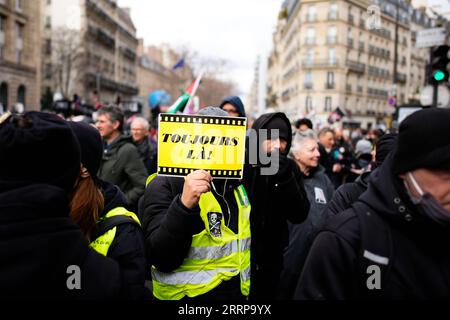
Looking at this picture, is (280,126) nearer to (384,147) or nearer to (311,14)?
(384,147)

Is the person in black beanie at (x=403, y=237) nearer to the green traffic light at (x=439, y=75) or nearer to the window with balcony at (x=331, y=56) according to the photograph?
the green traffic light at (x=439, y=75)

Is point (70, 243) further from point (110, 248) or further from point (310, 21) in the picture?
point (310, 21)

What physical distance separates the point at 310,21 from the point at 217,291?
62.0 meters

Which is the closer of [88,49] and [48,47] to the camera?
[88,49]

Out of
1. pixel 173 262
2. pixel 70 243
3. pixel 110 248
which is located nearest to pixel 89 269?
pixel 70 243

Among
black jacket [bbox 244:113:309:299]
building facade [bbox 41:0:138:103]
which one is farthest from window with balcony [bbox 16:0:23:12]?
black jacket [bbox 244:113:309:299]

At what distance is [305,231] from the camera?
14.3 ft

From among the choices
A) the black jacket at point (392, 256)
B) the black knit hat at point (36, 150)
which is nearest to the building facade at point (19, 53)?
the black knit hat at point (36, 150)

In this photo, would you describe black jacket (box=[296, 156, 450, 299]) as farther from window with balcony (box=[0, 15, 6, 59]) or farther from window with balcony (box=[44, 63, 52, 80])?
window with balcony (box=[44, 63, 52, 80])

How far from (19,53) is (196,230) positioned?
37.2 metres

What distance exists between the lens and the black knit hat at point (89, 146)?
7.25 feet

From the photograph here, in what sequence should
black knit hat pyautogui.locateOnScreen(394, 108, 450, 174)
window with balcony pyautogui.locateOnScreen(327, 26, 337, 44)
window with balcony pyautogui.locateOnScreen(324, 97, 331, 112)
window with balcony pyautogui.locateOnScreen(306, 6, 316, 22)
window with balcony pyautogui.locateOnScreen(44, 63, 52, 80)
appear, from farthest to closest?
window with balcony pyautogui.locateOnScreen(324, 97, 331, 112) < window with balcony pyautogui.locateOnScreen(306, 6, 316, 22) < window with balcony pyautogui.locateOnScreen(327, 26, 337, 44) < window with balcony pyautogui.locateOnScreen(44, 63, 52, 80) < black knit hat pyautogui.locateOnScreen(394, 108, 450, 174)

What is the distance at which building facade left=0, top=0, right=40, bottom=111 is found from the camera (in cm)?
3278

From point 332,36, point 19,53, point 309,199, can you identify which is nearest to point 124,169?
point 309,199
